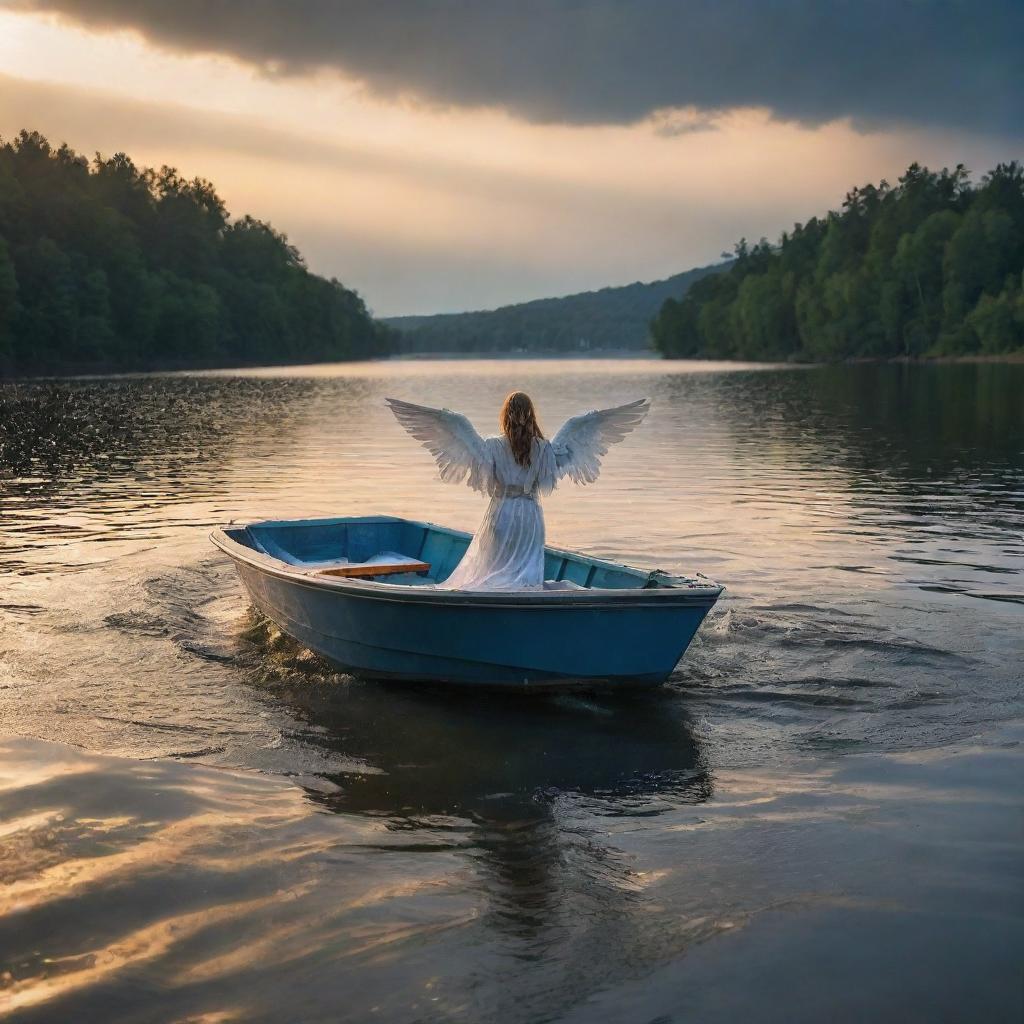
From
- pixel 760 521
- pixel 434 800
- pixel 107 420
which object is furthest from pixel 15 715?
pixel 107 420

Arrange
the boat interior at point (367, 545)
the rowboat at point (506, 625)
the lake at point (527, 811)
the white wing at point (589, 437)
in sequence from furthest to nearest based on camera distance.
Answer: the boat interior at point (367, 545) → the white wing at point (589, 437) → the rowboat at point (506, 625) → the lake at point (527, 811)

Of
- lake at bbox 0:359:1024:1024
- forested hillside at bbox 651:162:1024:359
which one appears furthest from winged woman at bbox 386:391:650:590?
forested hillside at bbox 651:162:1024:359

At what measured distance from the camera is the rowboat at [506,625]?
347 inches

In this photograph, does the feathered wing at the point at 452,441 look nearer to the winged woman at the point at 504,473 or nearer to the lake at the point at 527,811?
the winged woman at the point at 504,473

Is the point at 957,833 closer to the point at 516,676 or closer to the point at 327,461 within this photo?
the point at 516,676

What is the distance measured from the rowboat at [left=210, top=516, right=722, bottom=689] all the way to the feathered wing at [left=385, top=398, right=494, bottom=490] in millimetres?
1193

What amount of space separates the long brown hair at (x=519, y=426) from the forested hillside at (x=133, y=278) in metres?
83.3

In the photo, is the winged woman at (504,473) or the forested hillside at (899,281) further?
the forested hillside at (899,281)

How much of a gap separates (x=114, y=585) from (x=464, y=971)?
9.36 metres

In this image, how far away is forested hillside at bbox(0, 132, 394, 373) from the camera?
94625 mm

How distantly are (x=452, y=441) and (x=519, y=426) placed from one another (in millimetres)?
561

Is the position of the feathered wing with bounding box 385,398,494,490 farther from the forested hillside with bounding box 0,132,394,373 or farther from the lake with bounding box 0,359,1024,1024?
the forested hillside with bounding box 0,132,394,373

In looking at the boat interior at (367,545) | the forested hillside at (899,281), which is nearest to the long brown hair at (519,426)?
the boat interior at (367,545)

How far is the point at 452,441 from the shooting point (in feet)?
32.7
